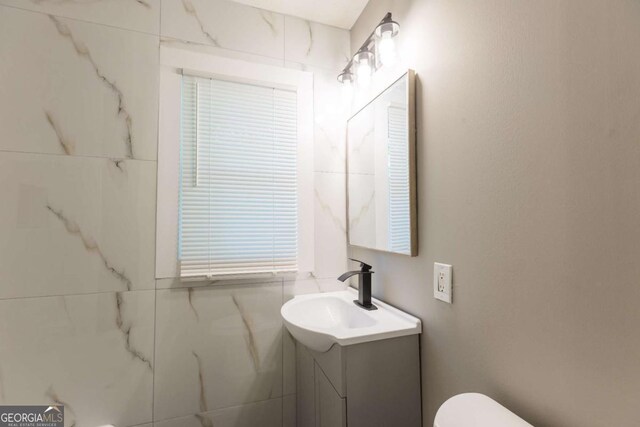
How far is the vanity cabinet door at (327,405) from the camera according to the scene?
981 mm

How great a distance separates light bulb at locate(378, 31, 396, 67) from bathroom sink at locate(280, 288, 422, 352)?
109 cm

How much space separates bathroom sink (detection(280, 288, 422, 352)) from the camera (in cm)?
102

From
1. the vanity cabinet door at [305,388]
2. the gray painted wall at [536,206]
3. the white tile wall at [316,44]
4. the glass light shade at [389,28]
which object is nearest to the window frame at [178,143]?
the white tile wall at [316,44]

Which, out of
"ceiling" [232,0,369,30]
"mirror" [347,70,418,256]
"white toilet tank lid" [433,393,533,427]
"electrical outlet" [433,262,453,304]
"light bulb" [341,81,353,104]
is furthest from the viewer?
"light bulb" [341,81,353,104]

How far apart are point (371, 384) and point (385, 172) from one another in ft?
2.82

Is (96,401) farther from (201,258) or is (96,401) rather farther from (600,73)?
(600,73)

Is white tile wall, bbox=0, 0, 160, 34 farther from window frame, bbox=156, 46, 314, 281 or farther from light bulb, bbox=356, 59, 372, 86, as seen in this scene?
light bulb, bbox=356, 59, 372, 86

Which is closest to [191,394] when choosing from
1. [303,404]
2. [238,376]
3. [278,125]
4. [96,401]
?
[238,376]

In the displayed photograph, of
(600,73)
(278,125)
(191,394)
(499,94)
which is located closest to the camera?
(600,73)

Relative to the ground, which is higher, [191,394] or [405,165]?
[405,165]

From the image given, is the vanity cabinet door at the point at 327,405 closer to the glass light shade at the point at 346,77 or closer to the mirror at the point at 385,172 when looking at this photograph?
the mirror at the point at 385,172

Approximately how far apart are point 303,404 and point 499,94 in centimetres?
152

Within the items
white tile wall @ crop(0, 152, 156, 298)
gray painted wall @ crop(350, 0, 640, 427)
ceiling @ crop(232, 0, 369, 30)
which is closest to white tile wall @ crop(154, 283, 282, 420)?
white tile wall @ crop(0, 152, 156, 298)

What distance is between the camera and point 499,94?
807 millimetres
